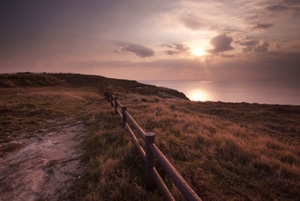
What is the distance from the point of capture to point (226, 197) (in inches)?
137

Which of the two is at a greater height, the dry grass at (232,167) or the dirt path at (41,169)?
the dry grass at (232,167)

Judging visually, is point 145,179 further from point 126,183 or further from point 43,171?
point 43,171

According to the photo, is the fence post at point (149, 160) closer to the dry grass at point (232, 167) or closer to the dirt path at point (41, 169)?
the dry grass at point (232, 167)

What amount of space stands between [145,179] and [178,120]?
18.5 ft

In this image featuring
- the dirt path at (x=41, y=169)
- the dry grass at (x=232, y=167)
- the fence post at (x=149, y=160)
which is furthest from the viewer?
the dirt path at (x=41, y=169)

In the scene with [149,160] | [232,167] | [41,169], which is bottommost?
[41,169]

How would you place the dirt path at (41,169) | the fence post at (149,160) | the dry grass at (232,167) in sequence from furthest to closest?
the dirt path at (41,169), the dry grass at (232,167), the fence post at (149,160)

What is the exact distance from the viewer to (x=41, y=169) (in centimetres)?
502

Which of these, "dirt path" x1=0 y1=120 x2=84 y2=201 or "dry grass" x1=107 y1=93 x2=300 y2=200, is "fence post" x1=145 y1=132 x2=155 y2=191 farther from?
"dirt path" x1=0 y1=120 x2=84 y2=201

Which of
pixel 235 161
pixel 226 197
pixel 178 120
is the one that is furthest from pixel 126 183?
pixel 178 120

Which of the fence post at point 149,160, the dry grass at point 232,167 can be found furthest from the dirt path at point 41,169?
the dry grass at point 232,167

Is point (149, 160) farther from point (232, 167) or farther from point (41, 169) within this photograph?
point (41, 169)

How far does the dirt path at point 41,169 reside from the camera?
4016 millimetres

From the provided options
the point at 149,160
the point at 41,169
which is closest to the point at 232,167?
the point at 149,160
